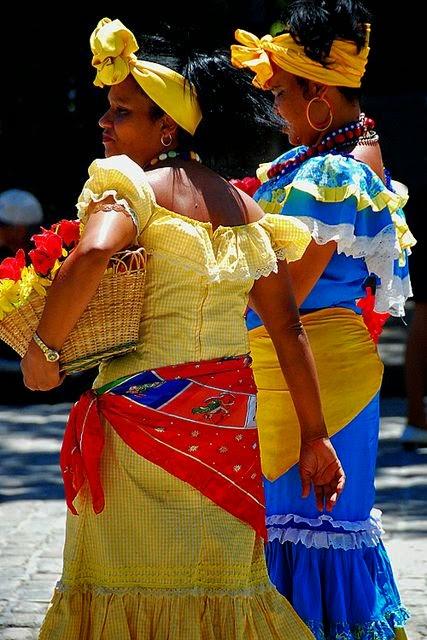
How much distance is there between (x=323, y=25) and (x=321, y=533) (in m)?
1.47

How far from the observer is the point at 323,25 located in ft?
13.1

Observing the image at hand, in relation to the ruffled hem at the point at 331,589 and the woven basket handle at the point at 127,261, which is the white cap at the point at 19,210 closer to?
the ruffled hem at the point at 331,589

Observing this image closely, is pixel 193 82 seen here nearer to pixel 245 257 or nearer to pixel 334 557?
pixel 245 257

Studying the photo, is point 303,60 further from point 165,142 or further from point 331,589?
point 331,589

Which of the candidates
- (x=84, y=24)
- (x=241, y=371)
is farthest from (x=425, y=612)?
(x=84, y=24)

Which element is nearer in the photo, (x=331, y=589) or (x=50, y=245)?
(x=50, y=245)

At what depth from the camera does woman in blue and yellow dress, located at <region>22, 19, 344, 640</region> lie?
3197 mm

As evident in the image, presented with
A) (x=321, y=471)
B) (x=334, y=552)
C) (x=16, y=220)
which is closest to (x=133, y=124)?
(x=321, y=471)

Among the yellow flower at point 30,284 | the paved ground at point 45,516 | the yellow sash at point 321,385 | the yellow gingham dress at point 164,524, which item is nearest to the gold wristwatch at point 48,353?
the yellow flower at point 30,284

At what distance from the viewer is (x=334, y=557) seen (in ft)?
13.0

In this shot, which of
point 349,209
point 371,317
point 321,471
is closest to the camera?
point 321,471

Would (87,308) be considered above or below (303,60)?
below

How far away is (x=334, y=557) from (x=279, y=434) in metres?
0.39

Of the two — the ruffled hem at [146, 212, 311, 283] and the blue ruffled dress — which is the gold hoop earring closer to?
the ruffled hem at [146, 212, 311, 283]
